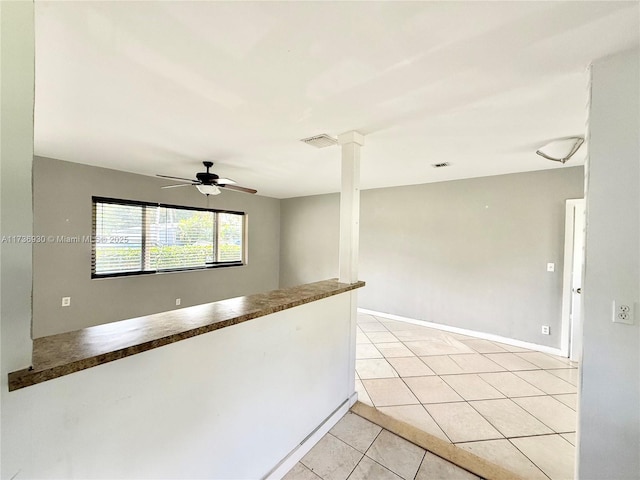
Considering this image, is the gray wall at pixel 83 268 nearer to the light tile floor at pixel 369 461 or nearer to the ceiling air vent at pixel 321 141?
the ceiling air vent at pixel 321 141

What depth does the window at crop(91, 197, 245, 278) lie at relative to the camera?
3.79 meters

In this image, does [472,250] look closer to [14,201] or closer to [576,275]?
[576,275]

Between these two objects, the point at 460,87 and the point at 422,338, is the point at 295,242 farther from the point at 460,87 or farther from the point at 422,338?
the point at 460,87

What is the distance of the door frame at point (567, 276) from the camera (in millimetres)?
3234

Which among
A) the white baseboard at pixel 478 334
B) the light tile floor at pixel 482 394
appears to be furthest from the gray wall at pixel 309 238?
the light tile floor at pixel 482 394

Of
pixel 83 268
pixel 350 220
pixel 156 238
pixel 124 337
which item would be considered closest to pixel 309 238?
pixel 156 238

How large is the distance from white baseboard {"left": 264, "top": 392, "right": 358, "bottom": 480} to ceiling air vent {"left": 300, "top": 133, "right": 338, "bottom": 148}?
233 cm

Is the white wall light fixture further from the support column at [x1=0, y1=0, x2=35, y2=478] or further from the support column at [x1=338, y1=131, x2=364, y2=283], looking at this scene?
the support column at [x1=0, y1=0, x2=35, y2=478]

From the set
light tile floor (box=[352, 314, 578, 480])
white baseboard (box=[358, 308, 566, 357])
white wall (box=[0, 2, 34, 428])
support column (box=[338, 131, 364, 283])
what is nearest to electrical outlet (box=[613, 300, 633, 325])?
light tile floor (box=[352, 314, 578, 480])

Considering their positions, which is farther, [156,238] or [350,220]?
[156,238]

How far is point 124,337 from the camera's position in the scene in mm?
1040

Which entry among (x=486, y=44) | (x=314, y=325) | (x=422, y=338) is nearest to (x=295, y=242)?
(x=422, y=338)

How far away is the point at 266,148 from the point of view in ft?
9.31

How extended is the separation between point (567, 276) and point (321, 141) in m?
3.43
